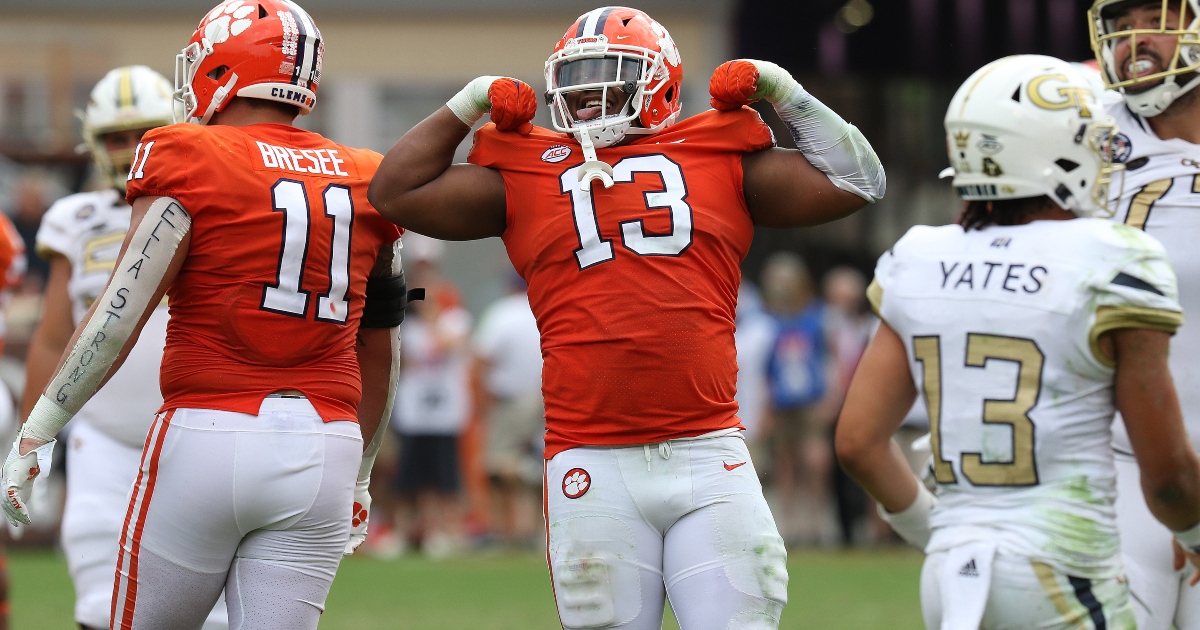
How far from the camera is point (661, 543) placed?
3.60 metres

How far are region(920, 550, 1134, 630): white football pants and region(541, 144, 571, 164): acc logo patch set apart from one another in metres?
1.37

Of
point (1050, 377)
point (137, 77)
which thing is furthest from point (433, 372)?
point (1050, 377)

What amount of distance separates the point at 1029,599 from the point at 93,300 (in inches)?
129

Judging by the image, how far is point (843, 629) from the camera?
7.46 metres

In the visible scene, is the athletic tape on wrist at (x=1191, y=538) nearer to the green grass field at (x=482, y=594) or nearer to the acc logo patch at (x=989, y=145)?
the acc logo patch at (x=989, y=145)

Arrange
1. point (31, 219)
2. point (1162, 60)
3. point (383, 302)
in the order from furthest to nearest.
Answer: point (31, 219) → point (383, 302) → point (1162, 60)

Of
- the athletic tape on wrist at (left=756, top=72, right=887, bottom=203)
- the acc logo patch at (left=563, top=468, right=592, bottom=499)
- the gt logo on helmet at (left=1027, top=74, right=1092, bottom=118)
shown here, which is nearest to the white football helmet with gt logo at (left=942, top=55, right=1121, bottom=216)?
the gt logo on helmet at (left=1027, top=74, right=1092, bottom=118)

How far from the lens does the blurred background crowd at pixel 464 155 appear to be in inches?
447

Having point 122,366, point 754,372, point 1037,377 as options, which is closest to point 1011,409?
point 1037,377

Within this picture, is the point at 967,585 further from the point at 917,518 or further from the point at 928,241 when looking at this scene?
the point at 928,241

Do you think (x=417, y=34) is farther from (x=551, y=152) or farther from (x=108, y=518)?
(x=551, y=152)

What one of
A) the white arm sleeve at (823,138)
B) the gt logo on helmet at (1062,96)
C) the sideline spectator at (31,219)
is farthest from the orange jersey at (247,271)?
the sideline spectator at (31,219)

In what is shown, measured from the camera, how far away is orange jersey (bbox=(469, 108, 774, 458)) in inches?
142

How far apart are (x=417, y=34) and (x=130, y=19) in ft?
10.1
